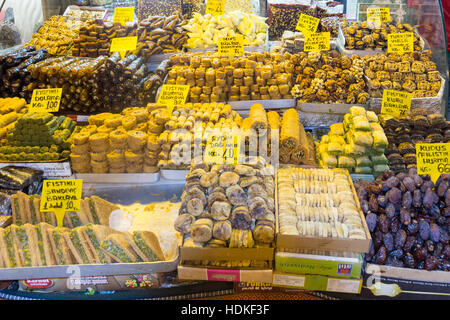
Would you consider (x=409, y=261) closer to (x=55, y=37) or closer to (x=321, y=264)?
(x=321, y=264)

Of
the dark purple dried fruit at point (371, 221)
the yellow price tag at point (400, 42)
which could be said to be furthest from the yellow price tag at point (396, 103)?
the dark purple dried fruit at point (371, 221)

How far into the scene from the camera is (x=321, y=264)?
192 cm

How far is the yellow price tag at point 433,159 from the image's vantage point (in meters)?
2.36

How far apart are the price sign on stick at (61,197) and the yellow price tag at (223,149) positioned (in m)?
0.83

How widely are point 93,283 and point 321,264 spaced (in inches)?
49.1

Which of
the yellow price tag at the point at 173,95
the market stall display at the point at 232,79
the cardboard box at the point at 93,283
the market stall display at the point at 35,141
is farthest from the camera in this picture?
the market stall display at the point at 232,79

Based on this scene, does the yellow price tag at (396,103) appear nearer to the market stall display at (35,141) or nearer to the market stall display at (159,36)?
the market stall display at (159,36)

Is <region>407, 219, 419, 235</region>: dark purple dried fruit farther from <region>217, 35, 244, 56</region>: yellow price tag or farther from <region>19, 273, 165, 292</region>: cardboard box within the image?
<region>217, 35, 244, 56</region>: yellow price tag

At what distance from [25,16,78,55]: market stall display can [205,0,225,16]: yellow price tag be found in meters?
1.78

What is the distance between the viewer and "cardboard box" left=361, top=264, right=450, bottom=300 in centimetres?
198

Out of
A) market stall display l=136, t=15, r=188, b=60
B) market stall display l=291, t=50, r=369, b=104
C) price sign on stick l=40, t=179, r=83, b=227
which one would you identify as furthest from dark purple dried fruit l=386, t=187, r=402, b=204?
market stall display l=136, t=15, r=188, b=60

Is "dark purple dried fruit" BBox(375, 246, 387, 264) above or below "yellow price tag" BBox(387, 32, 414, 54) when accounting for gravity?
below
